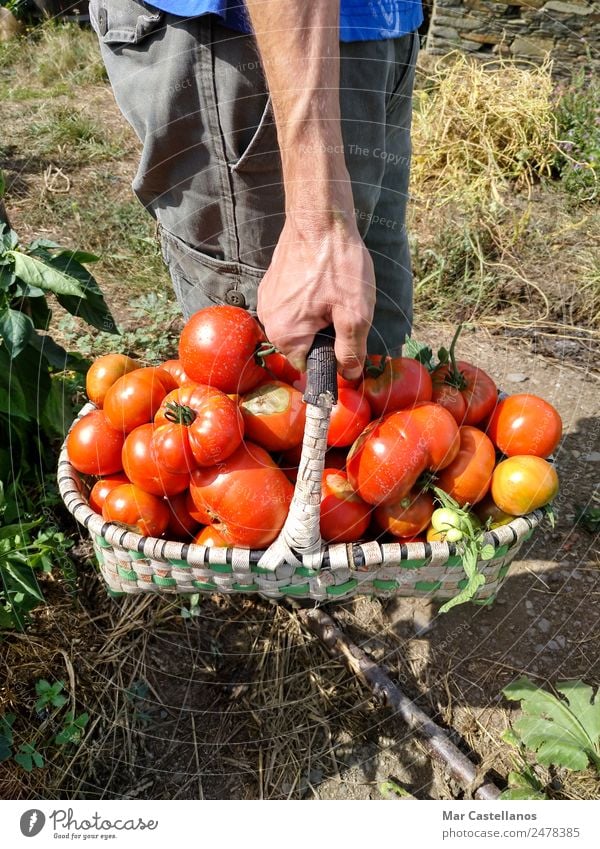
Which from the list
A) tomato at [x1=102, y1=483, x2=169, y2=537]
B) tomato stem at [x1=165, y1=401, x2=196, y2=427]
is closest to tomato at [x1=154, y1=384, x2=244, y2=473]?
tomato stem at [x1=165, y1=401, x2=196, y2=427]

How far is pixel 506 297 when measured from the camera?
2783 mm

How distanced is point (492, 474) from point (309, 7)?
3.11ft

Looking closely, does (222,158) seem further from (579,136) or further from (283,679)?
(579,136)

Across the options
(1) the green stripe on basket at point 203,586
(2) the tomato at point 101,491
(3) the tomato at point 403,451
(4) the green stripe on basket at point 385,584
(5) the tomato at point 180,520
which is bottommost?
(1) the green stripe on basket at point 203,586

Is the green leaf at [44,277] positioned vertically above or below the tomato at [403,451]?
above

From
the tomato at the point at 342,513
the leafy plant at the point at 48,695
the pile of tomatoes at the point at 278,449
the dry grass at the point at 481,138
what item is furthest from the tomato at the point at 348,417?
the dry grass at the point at 481,138

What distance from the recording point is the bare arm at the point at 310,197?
3.34 ft

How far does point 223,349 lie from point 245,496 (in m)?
0.31

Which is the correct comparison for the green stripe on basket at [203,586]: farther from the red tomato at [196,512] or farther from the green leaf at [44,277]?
the green leaf at [44,277]

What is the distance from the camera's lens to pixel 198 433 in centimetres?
127

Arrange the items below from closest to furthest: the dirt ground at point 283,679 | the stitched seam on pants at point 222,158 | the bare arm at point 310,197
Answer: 1. the bare arm at point 310,197
2. the stitched seam on pants at point 222,158
3. the dirt ground at point 283,679

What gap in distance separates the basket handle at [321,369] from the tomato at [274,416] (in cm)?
22

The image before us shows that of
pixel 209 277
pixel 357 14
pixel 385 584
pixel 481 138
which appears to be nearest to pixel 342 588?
pixel 385 584
